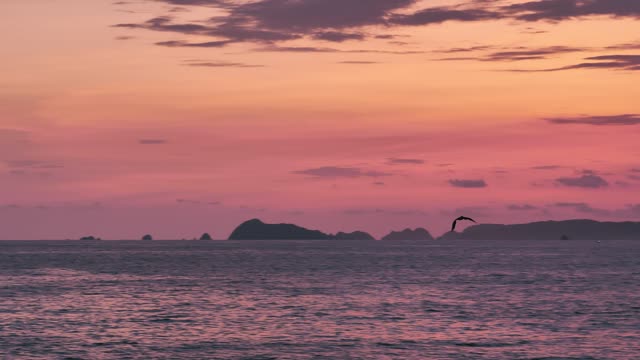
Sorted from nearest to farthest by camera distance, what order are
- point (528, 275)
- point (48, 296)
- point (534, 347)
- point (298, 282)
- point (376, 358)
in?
1. point (376, 358)
2. point (534, 347)
3. point (48, 296)
4. point (298, 282)
5. point (528, 275)

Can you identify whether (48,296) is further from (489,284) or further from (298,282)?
(489,284)

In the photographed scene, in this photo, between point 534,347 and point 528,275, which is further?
point 528,275

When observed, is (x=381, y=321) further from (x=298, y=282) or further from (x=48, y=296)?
(x=298, y=282)

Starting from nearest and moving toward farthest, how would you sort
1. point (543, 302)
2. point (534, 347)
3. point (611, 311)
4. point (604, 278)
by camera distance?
1. point (534, 347)
2. point (611, 311)
3. point (543, 302)
4. point (604, 278)

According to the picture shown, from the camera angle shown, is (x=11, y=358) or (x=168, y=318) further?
(x=168, y=318)

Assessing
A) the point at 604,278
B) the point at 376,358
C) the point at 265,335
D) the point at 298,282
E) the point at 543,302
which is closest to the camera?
the point at 376,358

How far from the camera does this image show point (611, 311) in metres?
94.2

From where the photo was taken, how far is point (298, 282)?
143000 mm

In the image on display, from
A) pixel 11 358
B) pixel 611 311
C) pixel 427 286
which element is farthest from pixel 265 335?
pixel 427 286

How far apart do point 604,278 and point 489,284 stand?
26317mm

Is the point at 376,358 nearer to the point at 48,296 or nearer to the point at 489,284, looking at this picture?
the point at 48,296

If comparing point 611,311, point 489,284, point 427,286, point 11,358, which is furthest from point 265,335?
point 489,284

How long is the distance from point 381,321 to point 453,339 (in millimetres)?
12392

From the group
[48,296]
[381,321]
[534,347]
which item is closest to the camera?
[534,347]
